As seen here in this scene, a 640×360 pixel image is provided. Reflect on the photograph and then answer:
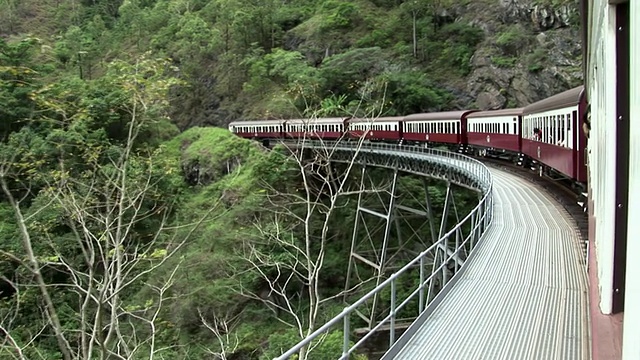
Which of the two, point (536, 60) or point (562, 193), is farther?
point (536, 60)

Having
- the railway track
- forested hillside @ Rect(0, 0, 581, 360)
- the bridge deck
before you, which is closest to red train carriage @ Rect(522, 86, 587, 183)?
the railway track

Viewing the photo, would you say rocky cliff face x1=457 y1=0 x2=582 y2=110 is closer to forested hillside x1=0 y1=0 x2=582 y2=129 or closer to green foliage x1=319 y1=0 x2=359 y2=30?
forested hillside x1=0 y1=0 x2=582 y2=129

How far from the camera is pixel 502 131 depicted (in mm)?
19281

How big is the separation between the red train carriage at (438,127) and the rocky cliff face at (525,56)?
10.7 meters

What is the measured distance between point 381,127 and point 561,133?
826 inches

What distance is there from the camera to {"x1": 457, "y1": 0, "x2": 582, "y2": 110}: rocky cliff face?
111 feet

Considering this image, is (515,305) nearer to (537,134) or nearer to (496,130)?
(537,134)

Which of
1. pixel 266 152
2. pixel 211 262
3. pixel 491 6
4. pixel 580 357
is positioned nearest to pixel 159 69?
pixel 580 357

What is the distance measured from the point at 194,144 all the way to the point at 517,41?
24.4 m

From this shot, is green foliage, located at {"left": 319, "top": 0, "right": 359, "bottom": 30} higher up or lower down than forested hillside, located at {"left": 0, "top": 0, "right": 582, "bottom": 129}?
higher up

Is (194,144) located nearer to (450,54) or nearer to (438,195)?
(438,195)

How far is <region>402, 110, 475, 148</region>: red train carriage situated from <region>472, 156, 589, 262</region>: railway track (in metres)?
2.48

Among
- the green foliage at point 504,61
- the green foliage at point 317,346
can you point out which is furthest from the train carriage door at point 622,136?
the green foliage at point 504,61

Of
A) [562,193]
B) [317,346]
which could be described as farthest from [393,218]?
[562,193]
